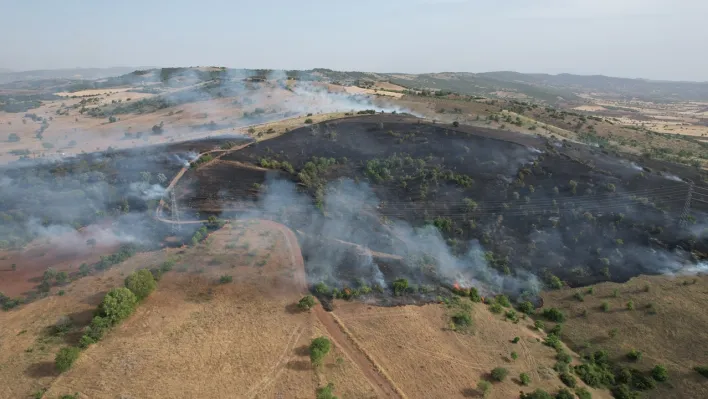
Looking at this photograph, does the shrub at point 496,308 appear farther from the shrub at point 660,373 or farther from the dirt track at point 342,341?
the dirt track at point 342,341

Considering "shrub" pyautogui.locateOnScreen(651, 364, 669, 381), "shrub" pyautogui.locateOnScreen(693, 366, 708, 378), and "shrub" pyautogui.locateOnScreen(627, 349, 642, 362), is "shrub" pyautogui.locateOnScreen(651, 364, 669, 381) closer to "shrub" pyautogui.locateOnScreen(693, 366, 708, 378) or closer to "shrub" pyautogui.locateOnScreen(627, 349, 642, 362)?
"shrub" pyautogui.locateOnScreen(627, 349, 642, 362)

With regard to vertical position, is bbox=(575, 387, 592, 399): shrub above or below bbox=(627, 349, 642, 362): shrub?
below

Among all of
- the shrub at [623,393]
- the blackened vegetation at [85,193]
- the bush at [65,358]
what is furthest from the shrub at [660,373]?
the blackened vegetation at [85,193]

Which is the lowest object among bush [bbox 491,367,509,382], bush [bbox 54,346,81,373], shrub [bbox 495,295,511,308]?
bush [bbox 491,367,509,382]

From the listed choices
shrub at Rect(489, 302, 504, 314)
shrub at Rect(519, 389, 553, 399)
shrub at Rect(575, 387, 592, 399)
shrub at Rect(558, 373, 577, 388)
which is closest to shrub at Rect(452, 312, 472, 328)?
shrub at Rect(489, 302, 504, 314)

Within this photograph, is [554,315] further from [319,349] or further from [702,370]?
[319,349]

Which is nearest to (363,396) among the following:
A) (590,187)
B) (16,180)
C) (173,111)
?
(590,187)

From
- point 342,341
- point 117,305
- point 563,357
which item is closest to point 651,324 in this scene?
point 563,357
